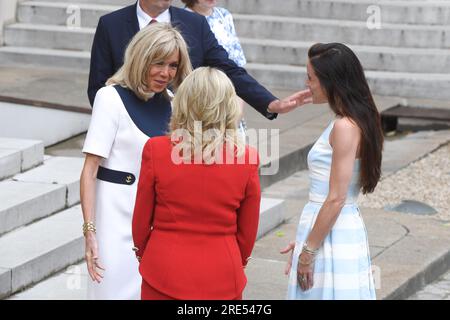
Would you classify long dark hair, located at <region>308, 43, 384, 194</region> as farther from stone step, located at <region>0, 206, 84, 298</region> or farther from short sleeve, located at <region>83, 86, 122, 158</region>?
stone step, located at <region>0, 206, 84, 298</region>

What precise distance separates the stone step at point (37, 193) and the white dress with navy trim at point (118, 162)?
2075 millimetres

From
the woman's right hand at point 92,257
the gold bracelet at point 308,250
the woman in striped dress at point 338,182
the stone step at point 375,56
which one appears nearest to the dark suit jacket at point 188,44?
the woman's right hand at point 92,257

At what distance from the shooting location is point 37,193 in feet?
24.1

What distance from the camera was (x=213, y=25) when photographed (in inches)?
275

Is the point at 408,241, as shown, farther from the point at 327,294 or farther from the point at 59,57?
the point at 59,57

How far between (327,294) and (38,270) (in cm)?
227

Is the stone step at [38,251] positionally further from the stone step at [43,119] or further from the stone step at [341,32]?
the stone step at [341,32]

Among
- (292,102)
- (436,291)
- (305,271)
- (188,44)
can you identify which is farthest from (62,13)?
(305,271)

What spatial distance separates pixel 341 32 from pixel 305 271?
28.1ft

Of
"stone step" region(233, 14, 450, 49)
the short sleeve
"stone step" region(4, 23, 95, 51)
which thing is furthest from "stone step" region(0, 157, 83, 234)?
"stone step" region(233, 14, 450, 49)

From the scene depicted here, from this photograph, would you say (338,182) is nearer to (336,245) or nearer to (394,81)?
(336,245)

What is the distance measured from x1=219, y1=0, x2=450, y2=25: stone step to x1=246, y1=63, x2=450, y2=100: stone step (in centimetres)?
84
